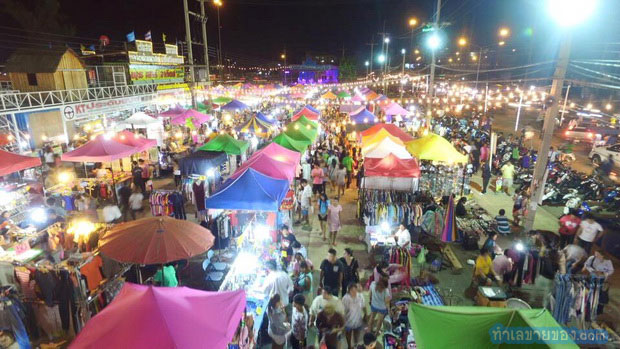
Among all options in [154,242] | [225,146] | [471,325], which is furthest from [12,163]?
[471,325]

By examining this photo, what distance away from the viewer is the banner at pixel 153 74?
27.8m

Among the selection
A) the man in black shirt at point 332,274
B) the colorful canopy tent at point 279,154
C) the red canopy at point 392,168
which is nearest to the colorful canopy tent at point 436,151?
the red canopy at point 392,168

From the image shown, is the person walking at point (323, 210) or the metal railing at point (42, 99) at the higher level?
the metal railing at point (42, 99)

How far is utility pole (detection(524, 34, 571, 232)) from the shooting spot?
8859 mm

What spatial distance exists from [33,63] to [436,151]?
24289mm

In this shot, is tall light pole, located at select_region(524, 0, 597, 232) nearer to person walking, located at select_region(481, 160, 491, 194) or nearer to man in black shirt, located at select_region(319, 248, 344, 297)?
person walking, located at select_region(481, 160, 491, 194)

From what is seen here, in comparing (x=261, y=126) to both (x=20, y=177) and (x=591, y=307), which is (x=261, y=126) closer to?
(x=20, y=177)

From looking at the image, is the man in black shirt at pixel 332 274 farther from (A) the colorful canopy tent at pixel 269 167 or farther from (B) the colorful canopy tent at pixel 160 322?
(A) the colorful canopy tent at pixel 269 167

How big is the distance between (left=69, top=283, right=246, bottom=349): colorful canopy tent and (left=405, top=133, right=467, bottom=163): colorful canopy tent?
908 cm

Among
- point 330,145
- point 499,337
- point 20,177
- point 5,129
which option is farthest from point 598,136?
point 5,129

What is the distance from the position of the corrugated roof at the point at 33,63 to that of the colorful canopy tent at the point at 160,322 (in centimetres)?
2334

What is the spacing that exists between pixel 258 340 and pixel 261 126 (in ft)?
44.3

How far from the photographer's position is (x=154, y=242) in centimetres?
602

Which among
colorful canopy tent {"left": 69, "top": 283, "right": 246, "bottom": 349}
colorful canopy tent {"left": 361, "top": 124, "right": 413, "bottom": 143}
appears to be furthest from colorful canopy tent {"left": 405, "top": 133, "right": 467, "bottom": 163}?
colorful canopy tent {"left": 69, "top": 283, "right": 246, "bottom": 349}
